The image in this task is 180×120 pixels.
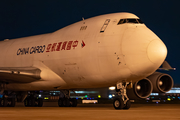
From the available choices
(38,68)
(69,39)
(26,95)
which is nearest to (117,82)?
(69,39)

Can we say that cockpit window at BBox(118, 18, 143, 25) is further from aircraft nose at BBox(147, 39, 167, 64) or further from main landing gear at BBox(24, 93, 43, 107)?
main landing gear at BBox(24, 93, 43, 107)

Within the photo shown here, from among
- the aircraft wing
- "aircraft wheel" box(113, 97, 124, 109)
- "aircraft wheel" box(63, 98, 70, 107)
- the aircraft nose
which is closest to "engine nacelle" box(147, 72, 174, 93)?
the aircraft nose

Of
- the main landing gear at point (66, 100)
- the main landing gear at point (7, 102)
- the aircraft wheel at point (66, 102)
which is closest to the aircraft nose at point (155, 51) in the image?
the main landing gear at point (66, 100)

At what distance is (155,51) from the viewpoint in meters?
17.5

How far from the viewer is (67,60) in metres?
20.4

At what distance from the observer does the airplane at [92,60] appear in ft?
58.4

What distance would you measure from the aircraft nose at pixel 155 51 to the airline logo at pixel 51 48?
434 cm

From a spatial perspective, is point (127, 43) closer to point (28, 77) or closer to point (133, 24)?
point (133, 24)

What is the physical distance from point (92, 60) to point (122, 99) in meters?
2.98

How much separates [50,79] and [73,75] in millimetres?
1999

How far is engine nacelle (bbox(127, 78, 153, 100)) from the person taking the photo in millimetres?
20559

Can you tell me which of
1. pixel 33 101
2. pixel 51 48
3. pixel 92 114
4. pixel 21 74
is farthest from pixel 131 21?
pixel 33 101

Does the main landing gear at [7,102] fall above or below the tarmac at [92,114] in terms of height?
above

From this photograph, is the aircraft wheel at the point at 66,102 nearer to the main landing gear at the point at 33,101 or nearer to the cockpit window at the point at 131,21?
the main landing gear at the point at 33,101
